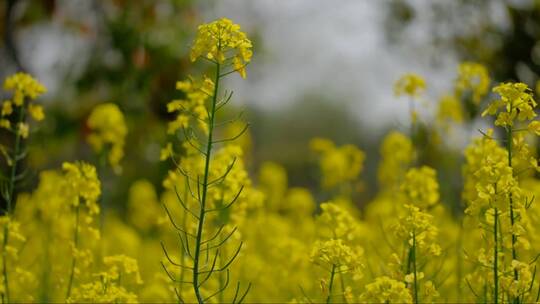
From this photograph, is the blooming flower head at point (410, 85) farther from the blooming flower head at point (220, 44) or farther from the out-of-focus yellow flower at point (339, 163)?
the blooming flower head at point (220, 44)

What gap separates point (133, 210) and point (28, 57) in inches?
111

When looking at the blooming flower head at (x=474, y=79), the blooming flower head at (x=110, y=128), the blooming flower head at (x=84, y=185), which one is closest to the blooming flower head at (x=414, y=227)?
the blooming flower head at (x=84, y=185)

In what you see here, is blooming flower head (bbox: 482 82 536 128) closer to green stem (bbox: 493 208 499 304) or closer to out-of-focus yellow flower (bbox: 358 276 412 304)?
green stem (bbox: 493 208 499 304)

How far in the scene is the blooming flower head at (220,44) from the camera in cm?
330

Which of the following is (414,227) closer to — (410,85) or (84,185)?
(84,185)

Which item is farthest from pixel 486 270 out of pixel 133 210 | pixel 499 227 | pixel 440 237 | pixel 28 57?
pixel 28 57

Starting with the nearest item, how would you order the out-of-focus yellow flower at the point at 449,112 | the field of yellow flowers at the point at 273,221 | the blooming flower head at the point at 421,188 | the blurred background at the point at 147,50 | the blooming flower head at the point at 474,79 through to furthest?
the field of yellow flowers at the point at 273,221 → the blooming flower head at the point at 421,188 → the blooming flower head at the point at 474,79 → the out-of-focus yellow flower at the point at 449,112 → the blurred background at the point at 147,50

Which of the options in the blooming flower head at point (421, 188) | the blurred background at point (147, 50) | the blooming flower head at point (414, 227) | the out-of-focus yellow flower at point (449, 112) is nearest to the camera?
the blooming flower head at point (414, 227)

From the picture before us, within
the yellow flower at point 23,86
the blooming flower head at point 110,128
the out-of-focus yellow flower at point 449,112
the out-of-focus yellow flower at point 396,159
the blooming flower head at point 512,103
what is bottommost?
the blooming flower head at point 512,103

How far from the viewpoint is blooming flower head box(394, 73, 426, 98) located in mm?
5762

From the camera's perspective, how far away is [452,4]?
50.2 ft

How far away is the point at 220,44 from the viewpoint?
10.9 feet

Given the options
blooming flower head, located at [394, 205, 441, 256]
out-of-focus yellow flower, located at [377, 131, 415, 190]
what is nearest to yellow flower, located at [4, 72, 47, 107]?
blooming flower head, located at [394, 205, 441, 256]

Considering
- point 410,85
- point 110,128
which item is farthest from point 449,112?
point 110,128
